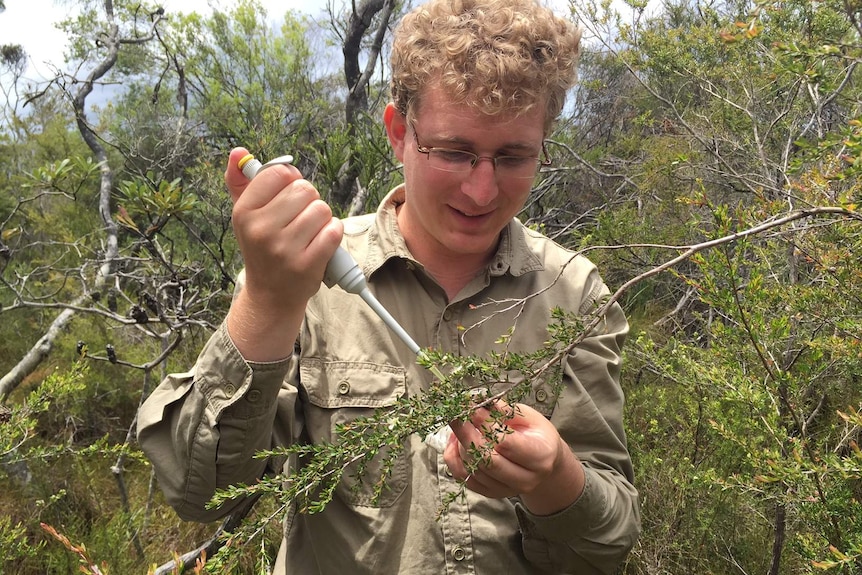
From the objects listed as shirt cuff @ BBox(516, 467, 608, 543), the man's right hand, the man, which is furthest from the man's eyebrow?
shirt cuff @ BBox(516, 467, 608, 543)

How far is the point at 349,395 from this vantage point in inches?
57.4

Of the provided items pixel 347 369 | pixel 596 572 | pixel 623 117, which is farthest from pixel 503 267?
pixel 623 117

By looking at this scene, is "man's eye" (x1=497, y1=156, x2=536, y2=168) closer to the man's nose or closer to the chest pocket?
the man's nose

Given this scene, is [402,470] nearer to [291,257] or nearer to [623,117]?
[291,257]

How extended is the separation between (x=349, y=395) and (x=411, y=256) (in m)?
0.43

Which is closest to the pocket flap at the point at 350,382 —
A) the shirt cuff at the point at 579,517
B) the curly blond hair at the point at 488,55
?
the shirt cuff at the point at 579,517

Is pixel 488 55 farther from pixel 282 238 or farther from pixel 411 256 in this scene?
pixel 282 238

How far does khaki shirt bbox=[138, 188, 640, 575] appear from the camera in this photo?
1220 mm

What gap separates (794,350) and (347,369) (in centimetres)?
188

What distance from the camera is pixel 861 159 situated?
0.83 metres

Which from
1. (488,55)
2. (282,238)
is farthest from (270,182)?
(488,55)

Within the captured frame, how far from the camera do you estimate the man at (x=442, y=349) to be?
3.63 feet

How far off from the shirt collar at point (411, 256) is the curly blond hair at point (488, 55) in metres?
0.33

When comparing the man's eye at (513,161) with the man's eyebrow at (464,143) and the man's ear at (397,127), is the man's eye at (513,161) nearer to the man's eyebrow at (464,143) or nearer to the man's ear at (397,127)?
the man's eyebrow at (464,143)
